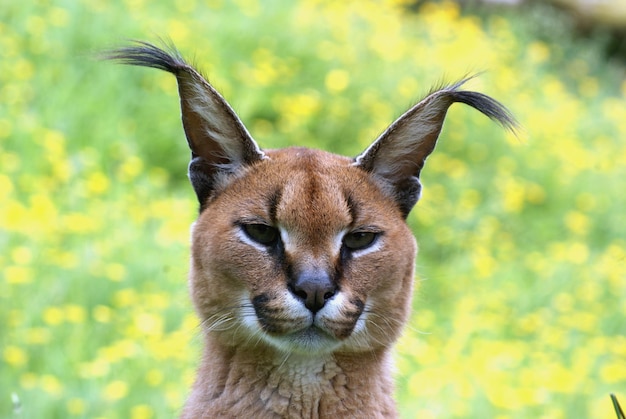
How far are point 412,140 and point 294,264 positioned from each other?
675 millimetres

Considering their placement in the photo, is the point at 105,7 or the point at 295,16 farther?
the point at 295,16

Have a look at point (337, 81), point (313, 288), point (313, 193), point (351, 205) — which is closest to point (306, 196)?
point (313, 193)

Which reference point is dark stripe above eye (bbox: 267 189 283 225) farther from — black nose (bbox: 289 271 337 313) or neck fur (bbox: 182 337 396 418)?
neck fur (bbox: 182 337 396 418)

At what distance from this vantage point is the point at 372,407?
3.16m

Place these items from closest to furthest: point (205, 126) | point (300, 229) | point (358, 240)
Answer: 1. point (300, 229)
2. point (358, 240)
3. point (205, 126)

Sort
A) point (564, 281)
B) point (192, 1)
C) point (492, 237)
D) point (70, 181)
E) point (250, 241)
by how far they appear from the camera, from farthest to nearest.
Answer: point (192, 1)
point (492, 237)
point (564, 281)
point (70, 181)
point (250, 241)

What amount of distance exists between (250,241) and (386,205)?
51 cm

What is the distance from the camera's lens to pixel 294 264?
2.93 meters

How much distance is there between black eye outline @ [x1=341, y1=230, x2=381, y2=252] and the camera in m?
3.09

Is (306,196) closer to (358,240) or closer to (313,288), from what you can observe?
(358,240)

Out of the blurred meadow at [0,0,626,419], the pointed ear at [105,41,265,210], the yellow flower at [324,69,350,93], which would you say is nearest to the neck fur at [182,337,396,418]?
the blurred meadow at [0,0,626,419]

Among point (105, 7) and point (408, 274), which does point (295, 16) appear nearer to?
point (105, 7)

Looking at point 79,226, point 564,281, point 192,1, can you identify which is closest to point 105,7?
point 192,1

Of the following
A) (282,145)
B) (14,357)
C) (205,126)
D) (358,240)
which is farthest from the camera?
(282,145)
